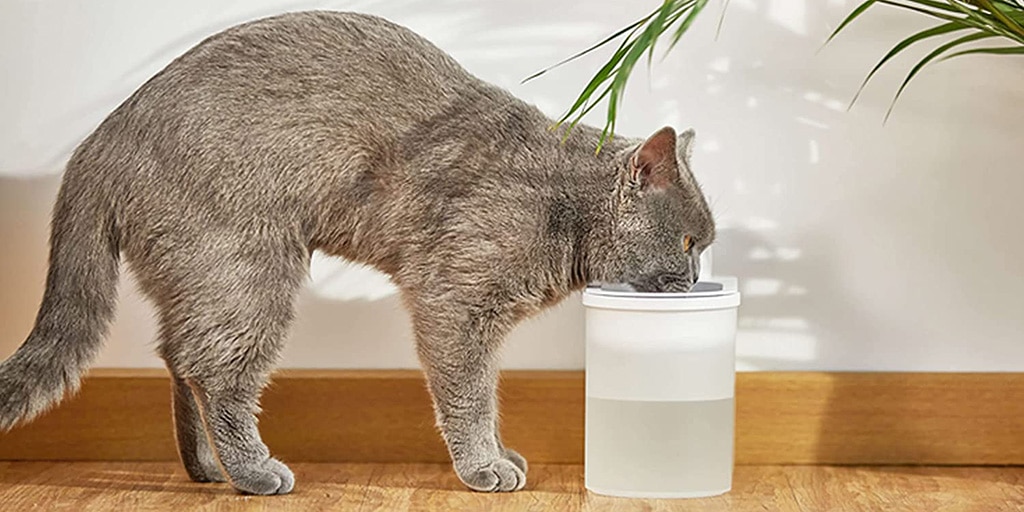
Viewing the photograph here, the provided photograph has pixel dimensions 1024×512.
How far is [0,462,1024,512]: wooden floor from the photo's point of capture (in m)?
1.84

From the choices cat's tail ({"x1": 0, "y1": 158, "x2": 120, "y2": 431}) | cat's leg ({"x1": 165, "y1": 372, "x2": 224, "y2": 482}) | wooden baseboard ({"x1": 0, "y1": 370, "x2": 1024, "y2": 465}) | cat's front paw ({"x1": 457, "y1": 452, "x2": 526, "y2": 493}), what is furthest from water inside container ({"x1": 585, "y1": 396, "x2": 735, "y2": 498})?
cat's tail ({"x1": 0, "y1": 158, "x2": 120, "y2": 431})

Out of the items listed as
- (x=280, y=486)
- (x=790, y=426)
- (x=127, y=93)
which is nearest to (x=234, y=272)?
(x=280, y=486)

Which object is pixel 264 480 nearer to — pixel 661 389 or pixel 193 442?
pixel 193 442

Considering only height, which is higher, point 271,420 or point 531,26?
point 531,26

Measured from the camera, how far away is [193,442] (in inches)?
77.0

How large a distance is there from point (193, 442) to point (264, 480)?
158mm

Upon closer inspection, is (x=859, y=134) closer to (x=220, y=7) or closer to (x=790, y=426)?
(x=790, y=426)

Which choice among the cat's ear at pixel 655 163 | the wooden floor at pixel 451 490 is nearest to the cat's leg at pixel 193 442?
the wooden floor at pixel 451 490

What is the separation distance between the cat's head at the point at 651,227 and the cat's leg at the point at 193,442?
600mm

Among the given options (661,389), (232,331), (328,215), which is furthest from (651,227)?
(232,331)

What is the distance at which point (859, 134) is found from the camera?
6.91 feet

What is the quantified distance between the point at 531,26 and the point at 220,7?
47cm

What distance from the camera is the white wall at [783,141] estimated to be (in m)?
2.10

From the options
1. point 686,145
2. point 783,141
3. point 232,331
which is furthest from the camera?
point 783,141
